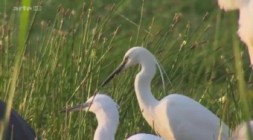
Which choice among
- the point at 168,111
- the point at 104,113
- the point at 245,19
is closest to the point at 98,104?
the point at 104,113

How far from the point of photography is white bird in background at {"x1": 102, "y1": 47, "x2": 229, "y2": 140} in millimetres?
→ 5887

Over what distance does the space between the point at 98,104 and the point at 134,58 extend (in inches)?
33.7

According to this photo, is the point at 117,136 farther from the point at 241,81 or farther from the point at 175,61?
the point at 241,81

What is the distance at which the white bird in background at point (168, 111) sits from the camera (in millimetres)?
5887

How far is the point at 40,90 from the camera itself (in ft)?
19.2

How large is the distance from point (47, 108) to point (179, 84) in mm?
904

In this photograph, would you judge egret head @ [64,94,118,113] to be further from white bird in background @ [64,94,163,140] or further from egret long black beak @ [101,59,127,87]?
egret long black beak @ [101,59,127,87]

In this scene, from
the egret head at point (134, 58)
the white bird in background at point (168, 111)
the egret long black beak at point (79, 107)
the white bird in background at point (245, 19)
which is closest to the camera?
the egret long black beak at point (79, 107)

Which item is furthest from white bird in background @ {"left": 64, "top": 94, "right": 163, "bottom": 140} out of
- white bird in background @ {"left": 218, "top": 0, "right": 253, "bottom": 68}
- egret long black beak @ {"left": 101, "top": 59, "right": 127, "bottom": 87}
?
white bird in background @ {"left": 218, "top": 0, "right": 253, "bottom": 68}

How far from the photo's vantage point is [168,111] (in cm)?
604

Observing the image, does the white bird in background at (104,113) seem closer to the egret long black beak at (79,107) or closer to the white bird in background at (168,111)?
the egret long black beak at (79,107)

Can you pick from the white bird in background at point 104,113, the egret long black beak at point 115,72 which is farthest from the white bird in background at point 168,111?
the white bird in background at point 104,113

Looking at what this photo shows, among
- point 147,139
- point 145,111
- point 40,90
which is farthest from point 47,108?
point 147,139

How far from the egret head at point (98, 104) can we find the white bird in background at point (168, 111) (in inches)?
25.9
